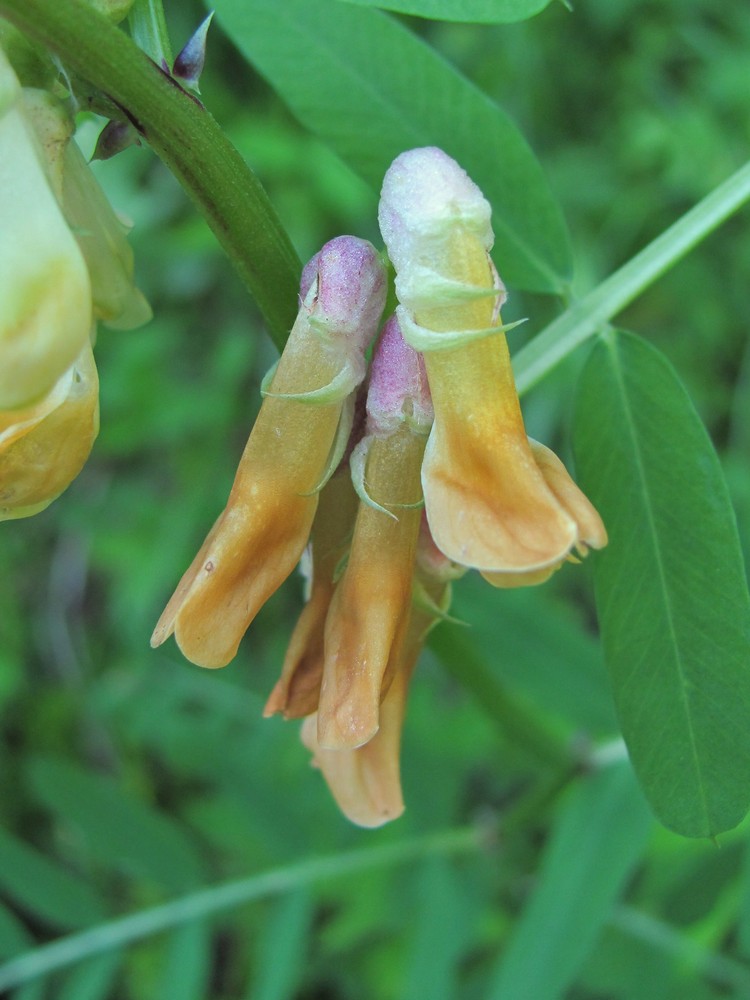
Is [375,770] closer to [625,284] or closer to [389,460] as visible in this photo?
[389,460]

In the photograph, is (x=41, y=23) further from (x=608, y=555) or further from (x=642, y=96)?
(x=642, y=96)

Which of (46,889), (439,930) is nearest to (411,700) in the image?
(439,930)

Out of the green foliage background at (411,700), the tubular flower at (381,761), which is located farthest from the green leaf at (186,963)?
the tubular flower at (381,761)

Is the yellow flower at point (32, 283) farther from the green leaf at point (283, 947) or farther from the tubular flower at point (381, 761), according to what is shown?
the green leaf at point (283, 947)

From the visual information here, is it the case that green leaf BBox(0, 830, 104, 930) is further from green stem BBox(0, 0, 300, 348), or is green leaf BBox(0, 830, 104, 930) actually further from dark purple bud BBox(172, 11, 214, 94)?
dark purple bud BBox(172, 11, 214, 94)

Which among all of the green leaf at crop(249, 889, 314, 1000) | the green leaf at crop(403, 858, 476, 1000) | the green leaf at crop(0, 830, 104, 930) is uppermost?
the green leaf at crop(0, 830, 104, 930)

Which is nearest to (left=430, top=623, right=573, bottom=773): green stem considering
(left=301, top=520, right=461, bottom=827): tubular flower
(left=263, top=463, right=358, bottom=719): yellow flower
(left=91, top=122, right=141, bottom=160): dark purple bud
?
(left=301, top=520, right=461, bottom=827): tubular flower
